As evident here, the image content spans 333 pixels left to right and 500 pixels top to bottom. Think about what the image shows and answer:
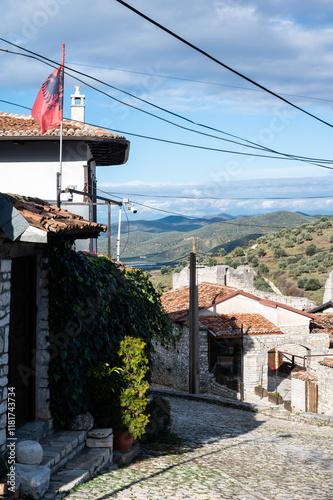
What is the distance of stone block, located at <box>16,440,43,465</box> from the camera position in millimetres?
5379

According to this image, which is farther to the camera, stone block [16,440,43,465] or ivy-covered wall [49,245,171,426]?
ivy-covered wall [49,245,171,426]

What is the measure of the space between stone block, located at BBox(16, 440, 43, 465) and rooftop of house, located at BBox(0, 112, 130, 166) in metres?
A: 10.3

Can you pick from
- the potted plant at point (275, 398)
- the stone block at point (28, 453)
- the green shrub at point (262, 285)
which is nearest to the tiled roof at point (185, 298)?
the potted plant at point (275, 398)

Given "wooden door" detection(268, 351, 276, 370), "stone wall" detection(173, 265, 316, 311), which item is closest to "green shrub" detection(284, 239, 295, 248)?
"stone wall" detection(173, 265, 316, 311)

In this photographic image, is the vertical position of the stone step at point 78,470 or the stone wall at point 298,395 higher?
the stone step at point 78,470

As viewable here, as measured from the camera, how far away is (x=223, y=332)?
21.2 meters

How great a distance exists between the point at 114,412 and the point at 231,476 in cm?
178

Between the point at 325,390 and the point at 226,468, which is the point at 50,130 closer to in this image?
the point at 226,468

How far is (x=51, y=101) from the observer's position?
10.9m

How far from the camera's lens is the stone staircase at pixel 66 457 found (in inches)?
219

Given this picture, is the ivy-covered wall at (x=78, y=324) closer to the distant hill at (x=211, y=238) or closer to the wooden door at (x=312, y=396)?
the wooden door at (x=312, y=396)

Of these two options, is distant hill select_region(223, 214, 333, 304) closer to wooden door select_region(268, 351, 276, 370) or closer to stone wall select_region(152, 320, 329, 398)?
stone wall select_region(152, 320, 329, 398)

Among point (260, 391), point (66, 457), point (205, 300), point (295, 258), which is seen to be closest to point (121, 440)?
point (66, 457)

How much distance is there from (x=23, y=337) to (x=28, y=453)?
167 cm
